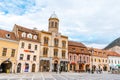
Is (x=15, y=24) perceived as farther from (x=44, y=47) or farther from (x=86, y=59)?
(x=86, y=59)

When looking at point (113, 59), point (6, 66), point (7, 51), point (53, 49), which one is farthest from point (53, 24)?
point (113, 59)

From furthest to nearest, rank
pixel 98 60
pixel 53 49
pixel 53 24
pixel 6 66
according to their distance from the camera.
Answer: pixel 98 60, pixel 53 24, pixel 53 49, pixel 6 66

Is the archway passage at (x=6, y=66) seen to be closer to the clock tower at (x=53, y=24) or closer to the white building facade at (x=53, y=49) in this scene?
the white building facade at (x=53, y=49)

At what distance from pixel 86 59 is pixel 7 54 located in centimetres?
3225

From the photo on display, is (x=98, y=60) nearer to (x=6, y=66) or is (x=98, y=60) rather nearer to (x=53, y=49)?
(x=53, y=49)

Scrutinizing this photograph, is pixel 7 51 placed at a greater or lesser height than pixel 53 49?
lesser

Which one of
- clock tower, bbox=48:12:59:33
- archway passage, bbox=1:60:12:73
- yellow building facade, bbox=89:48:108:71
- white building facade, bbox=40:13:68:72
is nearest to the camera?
archway passage, bbox=1:60:12:73

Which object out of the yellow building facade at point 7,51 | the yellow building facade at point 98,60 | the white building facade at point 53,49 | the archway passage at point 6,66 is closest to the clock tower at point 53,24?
the white building facade at point 53,49

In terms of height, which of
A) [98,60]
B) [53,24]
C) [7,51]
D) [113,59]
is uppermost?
[53,24]

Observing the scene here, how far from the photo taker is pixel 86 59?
61844 mm

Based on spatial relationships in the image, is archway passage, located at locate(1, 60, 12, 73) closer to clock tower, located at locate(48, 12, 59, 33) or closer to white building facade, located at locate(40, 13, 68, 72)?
white building facade, located at locate(40, 13, 68, 72)

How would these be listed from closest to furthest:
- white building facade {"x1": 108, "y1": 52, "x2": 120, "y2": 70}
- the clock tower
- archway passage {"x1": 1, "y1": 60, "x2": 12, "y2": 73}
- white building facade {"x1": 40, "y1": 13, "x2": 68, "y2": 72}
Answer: archway passage {"x1": 1, "y1": 60, "x2": 12, "y2": 73}, white building facade {"x1": 40, "y1": 13, "x2": 68, "y2": 72}, the clock tower, white building facade {"x1": 108, "y1": 52, "x2": 120, "y2": 70}

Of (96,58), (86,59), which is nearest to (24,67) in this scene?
(86,59)

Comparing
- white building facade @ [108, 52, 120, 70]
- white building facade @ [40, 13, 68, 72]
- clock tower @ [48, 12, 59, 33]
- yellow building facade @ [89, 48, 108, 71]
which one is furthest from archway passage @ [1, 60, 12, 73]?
white building facade @ [108, 52, 120, 70]
